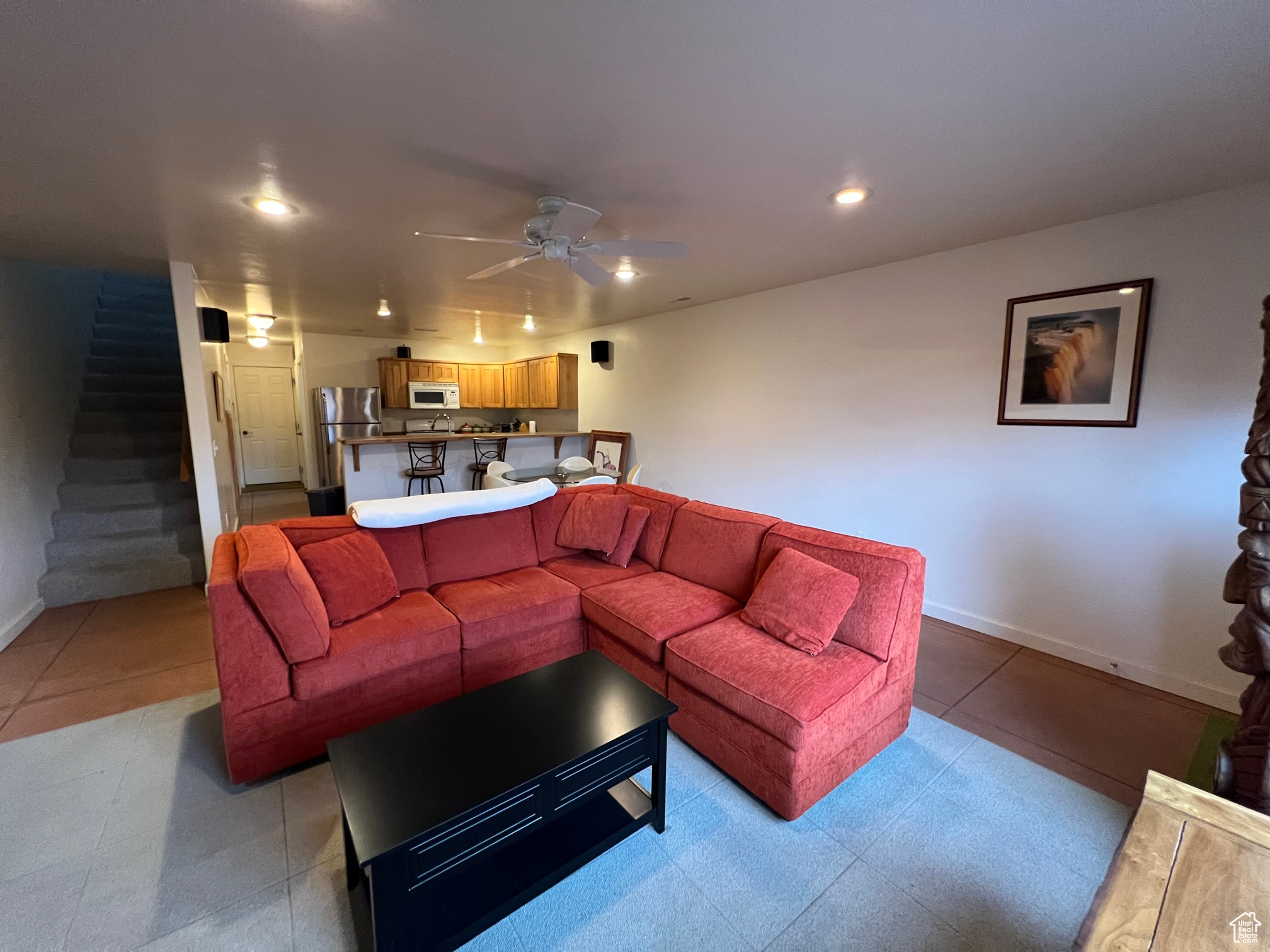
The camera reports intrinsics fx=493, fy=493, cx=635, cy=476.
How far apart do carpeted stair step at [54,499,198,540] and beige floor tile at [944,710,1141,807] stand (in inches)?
228

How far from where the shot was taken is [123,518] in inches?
158

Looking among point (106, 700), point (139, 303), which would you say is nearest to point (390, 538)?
point (106, 700)

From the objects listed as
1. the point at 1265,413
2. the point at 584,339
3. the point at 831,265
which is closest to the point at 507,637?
the point at 1265,413

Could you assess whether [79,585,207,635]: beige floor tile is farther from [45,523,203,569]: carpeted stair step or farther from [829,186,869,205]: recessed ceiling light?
[829,186,869,205]: recessed ceiling light

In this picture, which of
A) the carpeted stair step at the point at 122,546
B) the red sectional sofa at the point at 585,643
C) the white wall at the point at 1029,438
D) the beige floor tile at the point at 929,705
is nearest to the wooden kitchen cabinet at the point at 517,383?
the white wall at the point at 1029,438

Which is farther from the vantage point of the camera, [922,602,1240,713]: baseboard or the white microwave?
the white microwave

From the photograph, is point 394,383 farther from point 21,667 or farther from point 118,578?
point 21,667

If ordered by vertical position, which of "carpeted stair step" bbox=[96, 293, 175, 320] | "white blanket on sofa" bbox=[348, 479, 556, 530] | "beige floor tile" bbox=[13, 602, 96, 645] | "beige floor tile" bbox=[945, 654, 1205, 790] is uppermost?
"carpeted stair step" bbox=[96, 293, 175, 320]

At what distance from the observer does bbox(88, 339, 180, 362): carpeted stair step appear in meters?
5.24

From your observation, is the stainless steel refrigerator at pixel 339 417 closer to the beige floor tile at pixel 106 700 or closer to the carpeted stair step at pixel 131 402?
the carpeted stair step at pixel 131 402

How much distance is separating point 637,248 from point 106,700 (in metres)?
3.40

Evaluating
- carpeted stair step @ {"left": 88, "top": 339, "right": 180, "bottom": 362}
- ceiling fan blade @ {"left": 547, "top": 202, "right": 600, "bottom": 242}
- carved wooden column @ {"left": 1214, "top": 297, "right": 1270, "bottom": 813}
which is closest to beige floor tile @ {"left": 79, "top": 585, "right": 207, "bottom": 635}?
carpeted stair step @ {"left": 88, "top": 339, "right": 180, "bottom": 362}

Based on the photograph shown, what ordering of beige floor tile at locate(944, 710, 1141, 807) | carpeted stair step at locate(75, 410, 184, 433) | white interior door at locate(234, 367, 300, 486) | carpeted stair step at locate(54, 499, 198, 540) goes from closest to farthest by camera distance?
beige floor tile at locate(944, 710, 1141, 807) → carpeted stair step at locate(54, 499, 198, 540) → carpeted stair step at locate(75, 410, 184, 433) → white interior door at locate(234, 367, 300, 486)

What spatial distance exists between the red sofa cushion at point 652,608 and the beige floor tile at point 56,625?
332 centimetres
